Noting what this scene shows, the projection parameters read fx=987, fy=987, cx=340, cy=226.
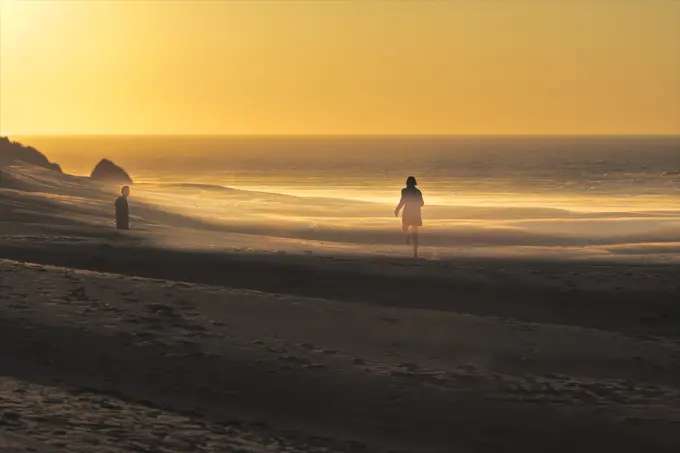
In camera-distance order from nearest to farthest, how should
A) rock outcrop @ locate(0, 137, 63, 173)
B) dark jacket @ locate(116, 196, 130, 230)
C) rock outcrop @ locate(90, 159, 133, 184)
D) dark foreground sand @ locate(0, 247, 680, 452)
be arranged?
dark foreground sand @ locate(0, 247, 680, 452), dark jacket @ locate(116, 196, 130, 230), rock outcrop @ locate(0, 137, 63, 173), rock outcrop @ locate(90, 159, 133, 184)

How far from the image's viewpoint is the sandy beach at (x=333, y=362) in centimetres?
893

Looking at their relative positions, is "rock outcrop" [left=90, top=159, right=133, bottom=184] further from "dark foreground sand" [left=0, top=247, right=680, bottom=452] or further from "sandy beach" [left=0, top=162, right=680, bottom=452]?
"dark foreground sand" [left=0, top=247, right=680, bottom=452]

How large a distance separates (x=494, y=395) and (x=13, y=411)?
4664mm

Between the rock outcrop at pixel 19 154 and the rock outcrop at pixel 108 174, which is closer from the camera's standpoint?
the rock outcrop at pixel 19 154

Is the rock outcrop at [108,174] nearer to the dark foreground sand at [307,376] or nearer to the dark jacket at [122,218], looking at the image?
the dark jacket at [122,218]

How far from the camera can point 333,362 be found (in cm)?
1102

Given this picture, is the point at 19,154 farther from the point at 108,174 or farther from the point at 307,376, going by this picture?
the point at 307,376

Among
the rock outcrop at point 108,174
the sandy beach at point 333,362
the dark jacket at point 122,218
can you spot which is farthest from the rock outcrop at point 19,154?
the sandy beach at point 333,362

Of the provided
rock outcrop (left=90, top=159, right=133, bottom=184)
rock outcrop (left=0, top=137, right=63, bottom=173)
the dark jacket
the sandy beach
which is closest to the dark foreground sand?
the sandy beach

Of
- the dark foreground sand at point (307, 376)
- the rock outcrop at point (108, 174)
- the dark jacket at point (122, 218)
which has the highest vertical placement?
the rock outcrop at point (108, 174)

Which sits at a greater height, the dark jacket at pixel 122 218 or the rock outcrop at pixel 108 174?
the rock outcrop at pixel 108 174

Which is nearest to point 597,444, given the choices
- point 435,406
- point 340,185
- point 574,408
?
point 574,408

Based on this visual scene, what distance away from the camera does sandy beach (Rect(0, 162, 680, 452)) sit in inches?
352

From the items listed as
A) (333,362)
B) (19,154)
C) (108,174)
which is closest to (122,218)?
(333,362)
